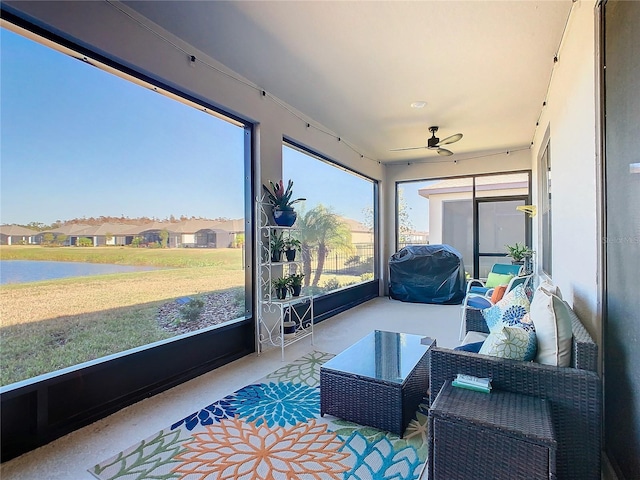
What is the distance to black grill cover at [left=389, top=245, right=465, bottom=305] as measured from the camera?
6.11 metres

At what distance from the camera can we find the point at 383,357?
8.37 ft

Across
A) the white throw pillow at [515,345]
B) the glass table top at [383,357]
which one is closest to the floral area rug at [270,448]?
the glass table top at [383,357]

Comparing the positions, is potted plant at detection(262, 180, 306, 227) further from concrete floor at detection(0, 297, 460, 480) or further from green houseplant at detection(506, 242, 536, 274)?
green houseplant at detection(506, 242, 536, 274)

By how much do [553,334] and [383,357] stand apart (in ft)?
3.89

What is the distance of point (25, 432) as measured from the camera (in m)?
1.95

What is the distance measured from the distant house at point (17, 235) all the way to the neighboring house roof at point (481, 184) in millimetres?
6517

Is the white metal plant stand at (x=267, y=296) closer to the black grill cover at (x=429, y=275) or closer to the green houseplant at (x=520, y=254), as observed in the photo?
the black grill cover at (x=429, y=275)

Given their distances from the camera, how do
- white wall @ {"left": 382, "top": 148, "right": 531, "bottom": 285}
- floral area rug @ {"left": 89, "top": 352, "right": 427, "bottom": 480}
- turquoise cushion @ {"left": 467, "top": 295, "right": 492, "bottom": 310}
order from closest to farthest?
floral area rug @ {"left": 89, "top": 352, "right": 427, "bottom": 480}
turquoise cushion @ {"left": 467, "top": 295, "right": 492, "bottom": 310}
white wall @ {"left": 382, "top": 148, "right": 531, "bottom": 285}

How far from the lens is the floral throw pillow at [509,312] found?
2037 millimetres

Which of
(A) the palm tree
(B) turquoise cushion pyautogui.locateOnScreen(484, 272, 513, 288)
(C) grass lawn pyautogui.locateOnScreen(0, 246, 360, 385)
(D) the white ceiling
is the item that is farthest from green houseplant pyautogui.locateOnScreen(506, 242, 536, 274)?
(C) grass lawn pyautogui.locateOnScreen(0, 246, 360, 385)

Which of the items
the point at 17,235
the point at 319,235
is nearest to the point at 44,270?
the point at 17,235

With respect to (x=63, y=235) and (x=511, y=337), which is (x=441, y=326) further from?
(x=63, y=235)

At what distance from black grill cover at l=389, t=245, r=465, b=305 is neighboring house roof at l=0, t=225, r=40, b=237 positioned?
5.57 m

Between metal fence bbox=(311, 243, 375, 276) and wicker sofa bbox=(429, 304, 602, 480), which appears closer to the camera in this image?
wicker sofa bbox=(429, 304, 602, 480)
